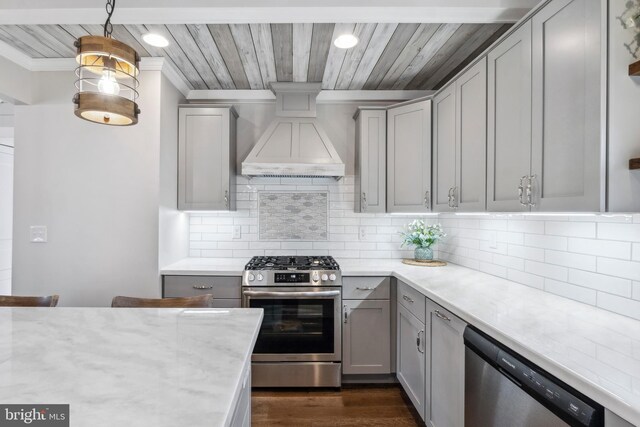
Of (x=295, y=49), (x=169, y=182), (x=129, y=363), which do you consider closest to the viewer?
(x=129, y=363)

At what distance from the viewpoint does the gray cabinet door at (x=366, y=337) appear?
261 centimetres

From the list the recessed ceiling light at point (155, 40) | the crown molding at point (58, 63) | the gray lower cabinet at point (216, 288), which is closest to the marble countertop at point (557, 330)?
the gray lower cabinet at point (216, 288)

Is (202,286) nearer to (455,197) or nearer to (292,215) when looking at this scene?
(292,215)

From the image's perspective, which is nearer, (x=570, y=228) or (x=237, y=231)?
(x=570, y=228)

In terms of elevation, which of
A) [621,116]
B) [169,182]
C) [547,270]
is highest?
[621,116]

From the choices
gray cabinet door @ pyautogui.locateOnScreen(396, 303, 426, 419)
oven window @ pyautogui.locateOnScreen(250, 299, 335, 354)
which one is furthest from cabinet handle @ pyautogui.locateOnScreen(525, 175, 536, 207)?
oven window @ pyautogui.locateOnScreen(250, 299, 335, 354)

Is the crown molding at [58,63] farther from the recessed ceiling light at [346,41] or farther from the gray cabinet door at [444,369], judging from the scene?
the gray cabinet door at [444,369]

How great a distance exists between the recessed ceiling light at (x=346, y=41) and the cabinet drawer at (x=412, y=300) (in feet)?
5.61

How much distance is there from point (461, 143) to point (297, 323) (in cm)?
178

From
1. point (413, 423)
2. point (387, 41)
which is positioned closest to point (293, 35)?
point (387, 41)

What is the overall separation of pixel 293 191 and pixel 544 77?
2.19 meters

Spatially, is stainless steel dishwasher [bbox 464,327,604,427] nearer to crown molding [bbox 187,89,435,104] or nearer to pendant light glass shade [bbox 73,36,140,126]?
pendant light glass shade [bbox 73,36,140,126]

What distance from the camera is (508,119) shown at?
1.71 meters

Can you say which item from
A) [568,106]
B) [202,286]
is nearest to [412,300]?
[568,106]
